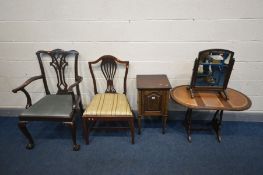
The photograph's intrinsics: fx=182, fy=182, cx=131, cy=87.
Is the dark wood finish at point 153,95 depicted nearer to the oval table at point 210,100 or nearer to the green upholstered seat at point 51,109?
the oval table at point 210,100

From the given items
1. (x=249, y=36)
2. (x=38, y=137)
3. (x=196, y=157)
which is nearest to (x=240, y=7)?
(x=249, y=36)

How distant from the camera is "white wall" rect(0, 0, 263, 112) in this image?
6.33 ft

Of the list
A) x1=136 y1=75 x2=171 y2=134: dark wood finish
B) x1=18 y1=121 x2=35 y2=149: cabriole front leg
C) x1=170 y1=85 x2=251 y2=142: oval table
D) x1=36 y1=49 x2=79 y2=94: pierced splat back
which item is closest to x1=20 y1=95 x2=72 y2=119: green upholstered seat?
x1=18 y1=121 x2=35 y2=149: cabriole front leg

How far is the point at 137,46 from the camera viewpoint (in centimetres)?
211

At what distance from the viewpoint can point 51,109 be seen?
1.88m

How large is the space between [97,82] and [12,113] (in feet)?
4.54

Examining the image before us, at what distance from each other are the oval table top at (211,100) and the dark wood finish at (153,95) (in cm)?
13

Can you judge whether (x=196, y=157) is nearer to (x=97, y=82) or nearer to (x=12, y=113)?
(x=97, y=82)

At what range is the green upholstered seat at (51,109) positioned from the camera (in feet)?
5.97

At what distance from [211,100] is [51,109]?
64.7 inches

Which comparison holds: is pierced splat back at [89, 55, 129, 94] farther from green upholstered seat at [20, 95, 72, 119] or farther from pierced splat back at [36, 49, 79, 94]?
green upholstered seat at [20, 95, 72, 119]

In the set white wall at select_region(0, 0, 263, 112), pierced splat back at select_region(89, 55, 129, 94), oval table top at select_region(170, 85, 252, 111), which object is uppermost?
white wall at select_region(0, 0, 263, 112)

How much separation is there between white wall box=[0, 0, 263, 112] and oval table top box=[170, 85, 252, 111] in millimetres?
328

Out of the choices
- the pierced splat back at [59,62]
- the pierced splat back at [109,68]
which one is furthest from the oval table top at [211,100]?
the pierced splat back at [59,62]
